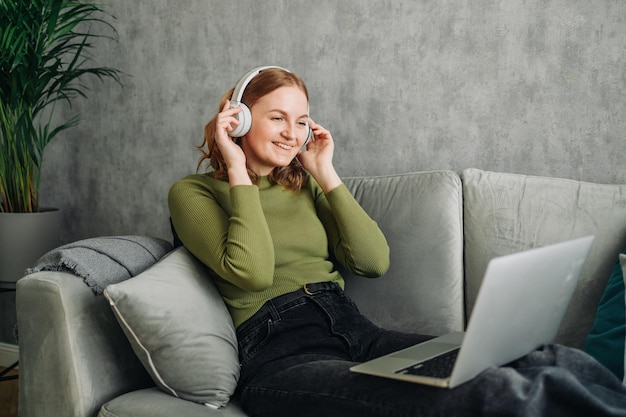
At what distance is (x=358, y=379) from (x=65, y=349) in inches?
26.7

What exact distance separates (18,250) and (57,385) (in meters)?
1.12

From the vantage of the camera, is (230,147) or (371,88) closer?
(230,147)

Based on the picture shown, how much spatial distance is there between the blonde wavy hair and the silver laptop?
677 mm

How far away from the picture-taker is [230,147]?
5.65 ft

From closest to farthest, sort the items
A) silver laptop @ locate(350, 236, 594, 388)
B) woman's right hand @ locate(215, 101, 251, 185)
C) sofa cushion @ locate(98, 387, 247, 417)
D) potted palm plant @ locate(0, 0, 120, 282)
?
silver laptop @ locate(350, 236, 594, 388), sofa cushion @ locate(98, 387, 247, 417), woman's right hand @ locate(215, 101, 251, 185), potted palm plant @ locate(0, 0, 120, 282)

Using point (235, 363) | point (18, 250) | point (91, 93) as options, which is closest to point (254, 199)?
point (235, 363)

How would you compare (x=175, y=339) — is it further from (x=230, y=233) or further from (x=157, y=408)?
(x=230, y=233)

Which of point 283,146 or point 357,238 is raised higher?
point 283,146

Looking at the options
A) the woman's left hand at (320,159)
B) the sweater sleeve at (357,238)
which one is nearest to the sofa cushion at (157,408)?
the sweater sleeve at (357,238)

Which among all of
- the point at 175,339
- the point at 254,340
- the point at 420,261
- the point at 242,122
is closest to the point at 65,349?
the point at 175,339

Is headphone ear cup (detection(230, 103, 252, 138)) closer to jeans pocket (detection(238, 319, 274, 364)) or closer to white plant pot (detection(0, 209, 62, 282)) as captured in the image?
jeans pocket (detection(238, 319, 274, 364))

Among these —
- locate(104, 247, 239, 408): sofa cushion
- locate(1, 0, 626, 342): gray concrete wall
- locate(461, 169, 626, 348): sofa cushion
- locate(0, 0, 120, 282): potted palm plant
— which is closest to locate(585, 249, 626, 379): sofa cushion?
locate(461, 169, 626, 348): sofa cushion

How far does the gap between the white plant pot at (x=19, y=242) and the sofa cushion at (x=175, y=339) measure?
116 centimetres

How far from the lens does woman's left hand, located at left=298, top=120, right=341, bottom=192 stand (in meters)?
1.87
